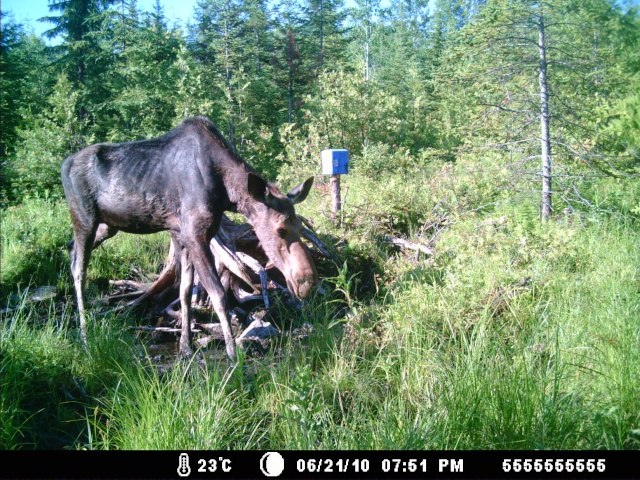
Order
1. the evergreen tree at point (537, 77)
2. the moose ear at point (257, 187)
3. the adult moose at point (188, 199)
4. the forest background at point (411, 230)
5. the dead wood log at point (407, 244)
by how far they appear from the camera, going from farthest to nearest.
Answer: the dead wood log at point (407, 244)
the evergreen tree at point (537, 77)
the adult moose at point (188, 199)
the moose ear at point (257, 187)
the forest background at point (411, 230)

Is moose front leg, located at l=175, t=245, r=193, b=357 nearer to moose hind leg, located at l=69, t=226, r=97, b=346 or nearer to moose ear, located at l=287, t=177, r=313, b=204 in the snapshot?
moose hind leg, located at l=69, t=226, r=97, b=346

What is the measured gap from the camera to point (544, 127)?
696 centimetres

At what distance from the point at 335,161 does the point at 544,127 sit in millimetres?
2951

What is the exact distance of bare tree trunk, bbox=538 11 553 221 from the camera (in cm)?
658

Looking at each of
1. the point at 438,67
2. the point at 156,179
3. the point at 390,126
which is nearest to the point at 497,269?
the point at 156,179

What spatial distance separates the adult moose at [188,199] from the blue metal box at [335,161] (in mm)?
2488

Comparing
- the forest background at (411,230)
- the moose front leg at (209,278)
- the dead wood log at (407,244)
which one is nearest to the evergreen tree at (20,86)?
the forest background at (411,230)

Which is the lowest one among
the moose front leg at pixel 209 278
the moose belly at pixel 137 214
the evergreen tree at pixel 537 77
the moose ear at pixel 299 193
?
the moose front leg at pixel 209 278

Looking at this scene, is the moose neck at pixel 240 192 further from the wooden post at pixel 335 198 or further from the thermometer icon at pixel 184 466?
the wooden post at pixel 335 198

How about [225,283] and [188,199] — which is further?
[225,283]

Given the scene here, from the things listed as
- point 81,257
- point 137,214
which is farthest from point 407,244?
point 81,257

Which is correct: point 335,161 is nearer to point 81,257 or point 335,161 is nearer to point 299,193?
point 299,193

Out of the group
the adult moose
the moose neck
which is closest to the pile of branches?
the adult moose

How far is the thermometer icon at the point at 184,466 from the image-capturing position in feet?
6.86
